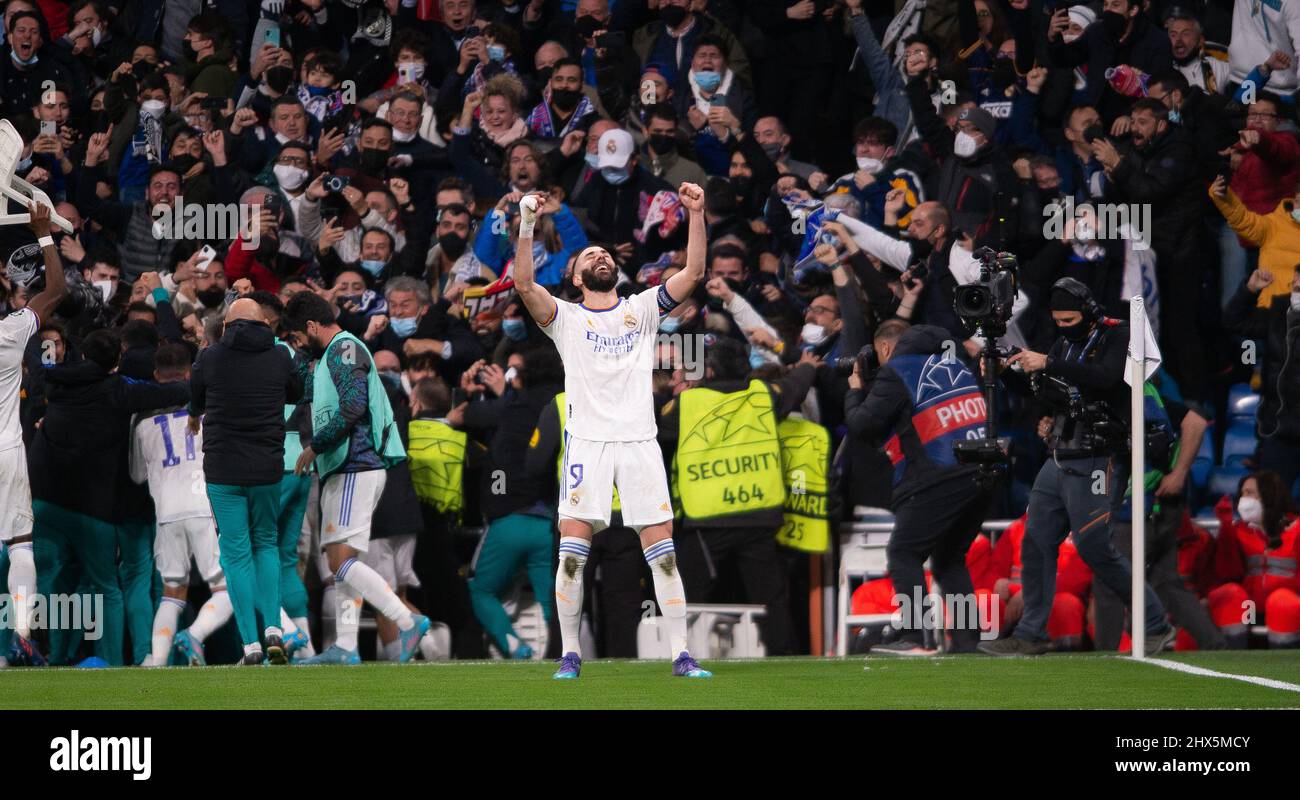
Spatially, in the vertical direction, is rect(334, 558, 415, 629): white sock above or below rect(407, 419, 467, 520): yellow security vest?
below

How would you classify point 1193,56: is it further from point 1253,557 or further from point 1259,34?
point 1253,557

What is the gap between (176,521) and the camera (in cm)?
1197

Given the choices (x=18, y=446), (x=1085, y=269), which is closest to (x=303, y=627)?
(x=18, y=446)

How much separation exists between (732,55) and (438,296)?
11.3 feet

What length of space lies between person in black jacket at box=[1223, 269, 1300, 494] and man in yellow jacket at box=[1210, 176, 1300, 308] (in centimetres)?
12

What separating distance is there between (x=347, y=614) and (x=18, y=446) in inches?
93.4

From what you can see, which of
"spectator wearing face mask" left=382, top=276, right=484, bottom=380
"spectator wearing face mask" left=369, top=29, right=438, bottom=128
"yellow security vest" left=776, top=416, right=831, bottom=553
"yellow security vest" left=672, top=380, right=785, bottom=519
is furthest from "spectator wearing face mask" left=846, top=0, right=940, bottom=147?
"spectator wearing face mask" left=382, top=276, right=484, bottom=380

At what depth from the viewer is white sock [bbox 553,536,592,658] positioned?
935 centimetres

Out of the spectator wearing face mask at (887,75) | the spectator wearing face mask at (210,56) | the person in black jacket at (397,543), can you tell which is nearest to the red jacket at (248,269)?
the person in black jacket at (397,543)

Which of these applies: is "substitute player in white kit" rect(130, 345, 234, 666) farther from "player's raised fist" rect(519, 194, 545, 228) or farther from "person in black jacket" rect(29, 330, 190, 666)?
"player's raised fist" rect(519, 194, 545, 228)

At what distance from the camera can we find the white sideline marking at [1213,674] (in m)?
8.40

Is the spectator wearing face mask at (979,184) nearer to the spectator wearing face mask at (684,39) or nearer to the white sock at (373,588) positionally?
the spectator wearing face mask at (684,39)

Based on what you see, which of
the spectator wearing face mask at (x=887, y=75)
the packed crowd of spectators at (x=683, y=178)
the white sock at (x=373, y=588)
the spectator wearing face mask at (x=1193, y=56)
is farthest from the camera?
the spectator wearing face mask at (x=887, y=75)

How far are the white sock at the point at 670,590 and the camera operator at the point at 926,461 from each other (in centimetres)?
251
